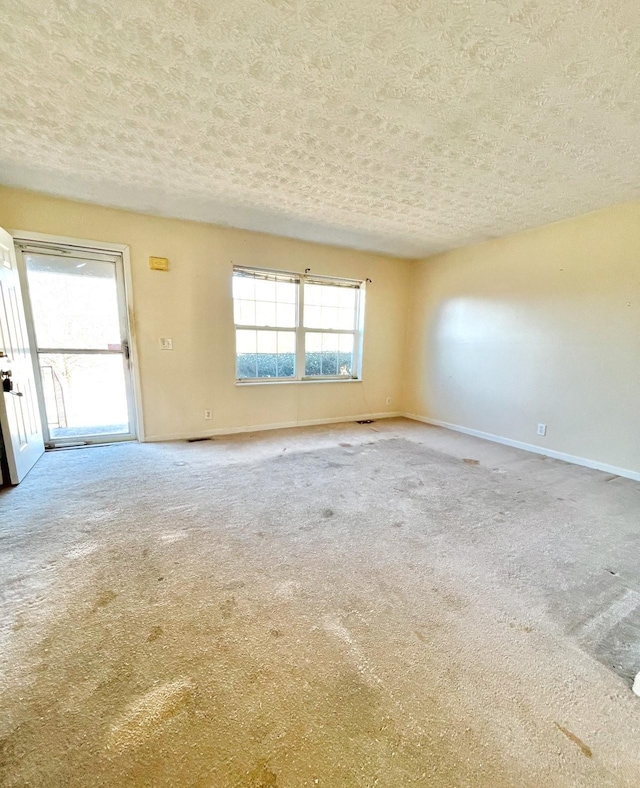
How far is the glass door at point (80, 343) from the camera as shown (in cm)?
315

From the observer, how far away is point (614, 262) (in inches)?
117

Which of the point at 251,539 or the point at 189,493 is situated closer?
the point at 251,539

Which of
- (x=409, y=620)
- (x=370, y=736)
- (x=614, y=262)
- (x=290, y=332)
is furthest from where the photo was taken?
(x=290, y=332)

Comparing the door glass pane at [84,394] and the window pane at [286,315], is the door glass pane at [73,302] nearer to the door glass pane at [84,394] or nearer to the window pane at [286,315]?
the door glass pane at [84,394]

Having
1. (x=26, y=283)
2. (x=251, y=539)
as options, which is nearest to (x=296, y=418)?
(x=251, y=539)

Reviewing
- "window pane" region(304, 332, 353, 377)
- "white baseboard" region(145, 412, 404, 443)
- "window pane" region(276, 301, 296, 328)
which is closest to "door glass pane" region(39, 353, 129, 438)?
"white baseboard" region(145, 412, 404, 443)

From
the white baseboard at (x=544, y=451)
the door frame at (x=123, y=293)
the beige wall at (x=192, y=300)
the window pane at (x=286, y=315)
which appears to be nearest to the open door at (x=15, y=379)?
the door frame at (x=123, y=293)

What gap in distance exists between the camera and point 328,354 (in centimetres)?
469

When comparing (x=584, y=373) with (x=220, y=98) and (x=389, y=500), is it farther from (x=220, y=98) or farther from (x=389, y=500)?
(x=220, y=98)

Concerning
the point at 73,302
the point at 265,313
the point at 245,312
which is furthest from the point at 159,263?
the point at 265,313

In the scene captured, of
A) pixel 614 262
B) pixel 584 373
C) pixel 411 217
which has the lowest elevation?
pixel 584 373

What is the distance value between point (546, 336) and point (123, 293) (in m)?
4.59

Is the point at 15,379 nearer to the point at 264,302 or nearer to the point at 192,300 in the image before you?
the point at 192,300

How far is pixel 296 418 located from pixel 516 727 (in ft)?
12.2
